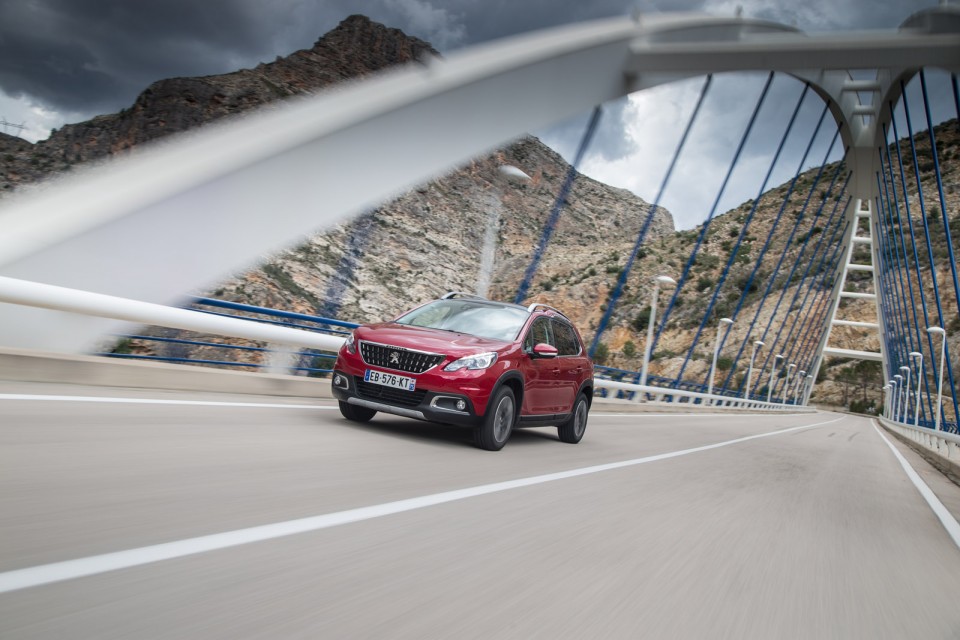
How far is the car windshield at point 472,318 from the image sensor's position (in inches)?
348

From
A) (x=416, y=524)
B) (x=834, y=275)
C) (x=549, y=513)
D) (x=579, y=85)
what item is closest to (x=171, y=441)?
(x=416, y=524)

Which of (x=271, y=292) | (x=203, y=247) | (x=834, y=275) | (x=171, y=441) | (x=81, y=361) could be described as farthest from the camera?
(x=834, y=275)

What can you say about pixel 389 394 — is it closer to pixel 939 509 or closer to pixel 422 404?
pixel 422 404

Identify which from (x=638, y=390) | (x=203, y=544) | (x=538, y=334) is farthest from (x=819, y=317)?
(x=203, y=544)

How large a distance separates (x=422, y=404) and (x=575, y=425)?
11.3 feet

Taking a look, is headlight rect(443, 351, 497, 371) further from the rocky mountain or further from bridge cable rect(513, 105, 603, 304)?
the rocky mountain

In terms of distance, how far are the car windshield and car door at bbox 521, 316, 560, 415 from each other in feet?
0.71

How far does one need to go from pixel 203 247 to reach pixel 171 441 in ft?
10.5

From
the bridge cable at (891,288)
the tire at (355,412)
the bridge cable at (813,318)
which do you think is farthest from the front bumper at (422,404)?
the bridge cable at (813,318)

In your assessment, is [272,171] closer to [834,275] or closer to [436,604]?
[436,604]

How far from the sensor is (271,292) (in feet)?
133

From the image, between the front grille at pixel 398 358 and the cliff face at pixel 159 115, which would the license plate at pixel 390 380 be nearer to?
the front grille at pixel 398 358

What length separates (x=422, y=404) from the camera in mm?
7613

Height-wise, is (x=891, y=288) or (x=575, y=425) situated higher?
(x=891, y=288)
